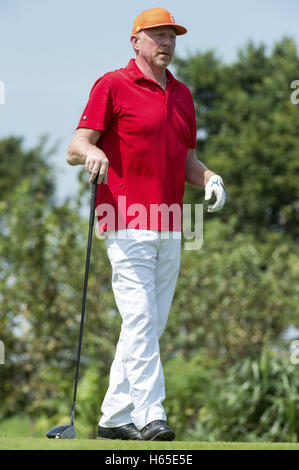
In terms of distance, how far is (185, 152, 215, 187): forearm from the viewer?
433 centimetres

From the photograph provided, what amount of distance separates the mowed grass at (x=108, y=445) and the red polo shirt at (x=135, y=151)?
1.19 metres

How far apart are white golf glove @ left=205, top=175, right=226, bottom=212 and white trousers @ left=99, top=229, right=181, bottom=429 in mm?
261

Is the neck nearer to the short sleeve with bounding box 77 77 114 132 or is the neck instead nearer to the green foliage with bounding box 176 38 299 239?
the short sleeve with bounding box 77 77 114 132

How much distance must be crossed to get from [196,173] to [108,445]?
1.91m

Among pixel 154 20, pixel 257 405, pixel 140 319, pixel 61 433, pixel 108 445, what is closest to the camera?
pixel 108 445

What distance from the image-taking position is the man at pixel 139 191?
3.79 meters

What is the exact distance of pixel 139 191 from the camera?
3.90m

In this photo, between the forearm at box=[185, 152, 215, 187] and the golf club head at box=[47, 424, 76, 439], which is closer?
the golf club head at box=[47, 424, 76, 439]

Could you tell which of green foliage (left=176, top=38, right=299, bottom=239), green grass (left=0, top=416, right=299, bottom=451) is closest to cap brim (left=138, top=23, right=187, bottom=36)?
green grass (left=0, top=416, right=299, bottom=451)

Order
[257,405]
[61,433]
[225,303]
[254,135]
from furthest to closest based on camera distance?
1. [254,135]
2. [225,303]
3. [257,405]
4. [61,433]

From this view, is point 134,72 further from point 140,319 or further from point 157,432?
point 157,432

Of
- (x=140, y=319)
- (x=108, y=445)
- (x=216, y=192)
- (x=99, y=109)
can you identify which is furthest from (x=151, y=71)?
(x=108, y=445)

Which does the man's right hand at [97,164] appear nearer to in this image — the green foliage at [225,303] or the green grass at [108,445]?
the green grass at [108,445]
